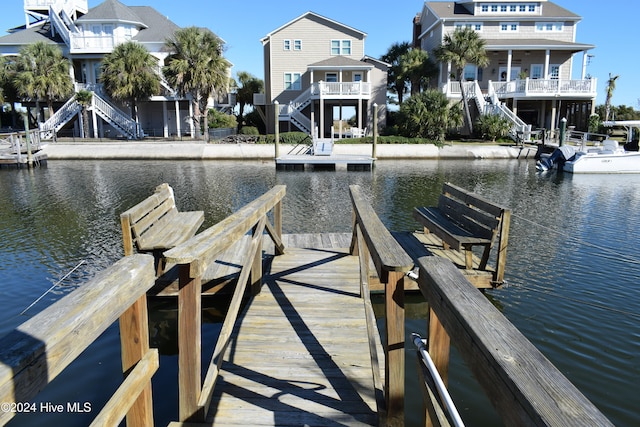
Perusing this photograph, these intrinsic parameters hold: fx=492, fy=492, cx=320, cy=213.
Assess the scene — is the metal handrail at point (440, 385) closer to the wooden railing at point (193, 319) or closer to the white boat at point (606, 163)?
the wooden railing at point (193, 319)

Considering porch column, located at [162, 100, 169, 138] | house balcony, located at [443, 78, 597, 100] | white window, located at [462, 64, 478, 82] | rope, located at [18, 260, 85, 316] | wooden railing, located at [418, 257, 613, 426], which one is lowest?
rope, located at [18, 260, 85, 316]

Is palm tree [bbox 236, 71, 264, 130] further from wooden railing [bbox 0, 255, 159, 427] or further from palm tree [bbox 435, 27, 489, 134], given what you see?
wooden railing [bbox 0, 255, 159, 427]

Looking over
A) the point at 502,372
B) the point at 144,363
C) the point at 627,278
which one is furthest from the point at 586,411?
the point at 627,278

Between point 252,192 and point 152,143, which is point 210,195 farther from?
point 152,143

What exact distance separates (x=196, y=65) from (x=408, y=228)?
88.6 ft

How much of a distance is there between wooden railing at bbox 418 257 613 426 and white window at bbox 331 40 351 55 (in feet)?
127

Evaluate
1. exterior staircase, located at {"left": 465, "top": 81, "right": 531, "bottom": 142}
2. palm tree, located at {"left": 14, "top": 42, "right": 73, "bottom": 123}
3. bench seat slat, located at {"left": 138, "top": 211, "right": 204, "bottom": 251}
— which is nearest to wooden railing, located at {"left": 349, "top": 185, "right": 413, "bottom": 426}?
bench seat slat, located at {"left": 138, "top": 211, "right": 204, "bottom": 251}

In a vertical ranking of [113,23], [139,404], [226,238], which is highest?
[113,23]

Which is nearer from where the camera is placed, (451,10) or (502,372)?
(502,372)

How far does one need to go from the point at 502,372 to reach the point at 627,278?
8079 millimetres

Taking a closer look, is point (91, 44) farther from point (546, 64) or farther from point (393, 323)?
point (393, 323)

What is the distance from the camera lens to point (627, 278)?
8148 mm

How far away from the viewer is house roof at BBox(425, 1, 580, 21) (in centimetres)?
3844

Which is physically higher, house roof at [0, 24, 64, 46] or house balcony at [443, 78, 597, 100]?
house roof at [0, 24, 64, 46]
